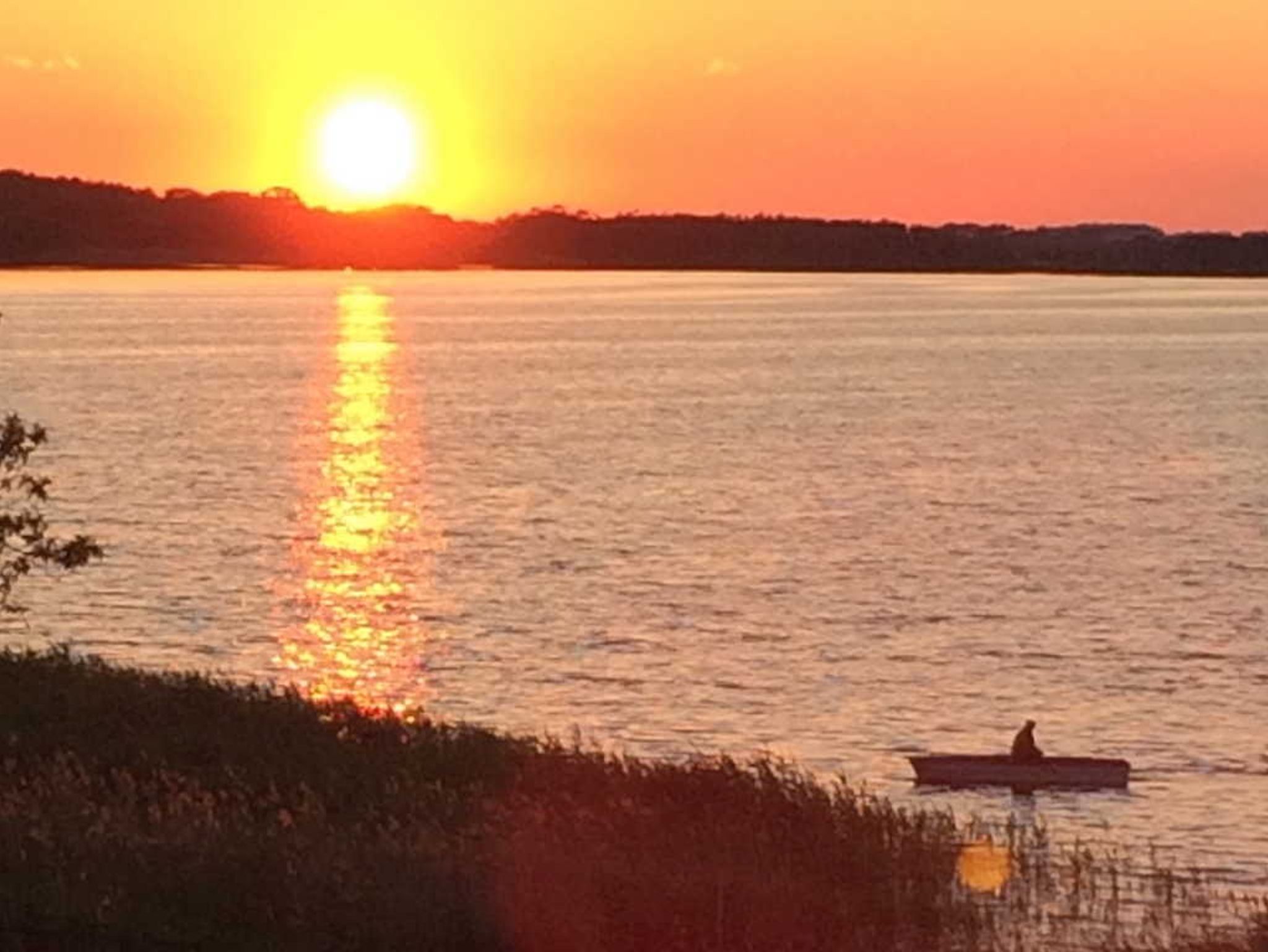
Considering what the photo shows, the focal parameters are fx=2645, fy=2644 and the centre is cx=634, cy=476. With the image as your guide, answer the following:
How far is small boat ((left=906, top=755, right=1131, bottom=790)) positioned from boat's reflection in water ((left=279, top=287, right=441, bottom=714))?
7.99 m

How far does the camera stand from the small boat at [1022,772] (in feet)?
129

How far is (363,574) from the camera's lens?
228 feet

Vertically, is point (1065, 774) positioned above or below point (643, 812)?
below

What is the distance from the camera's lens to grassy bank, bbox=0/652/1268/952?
17.5m

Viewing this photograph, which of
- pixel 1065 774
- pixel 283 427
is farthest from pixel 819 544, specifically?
pixel 283 427

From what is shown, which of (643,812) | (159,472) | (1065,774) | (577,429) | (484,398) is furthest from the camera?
(484,398)

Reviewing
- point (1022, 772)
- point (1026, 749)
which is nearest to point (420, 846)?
point (1022, 772)

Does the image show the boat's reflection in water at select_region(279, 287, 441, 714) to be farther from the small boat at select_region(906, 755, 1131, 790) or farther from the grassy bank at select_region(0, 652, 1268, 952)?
the small boat at select_region(906, 755, 1131, 790)

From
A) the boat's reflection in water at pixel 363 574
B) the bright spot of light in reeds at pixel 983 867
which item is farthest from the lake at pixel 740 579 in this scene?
the bright spot of light in reeds at pixel 983 867

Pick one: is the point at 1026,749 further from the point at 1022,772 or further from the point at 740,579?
the point at 740,579

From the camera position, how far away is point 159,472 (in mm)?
97500

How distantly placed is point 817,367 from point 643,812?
16639 centimetres

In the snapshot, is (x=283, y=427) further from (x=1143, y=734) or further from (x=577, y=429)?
(x=1143, y=734)

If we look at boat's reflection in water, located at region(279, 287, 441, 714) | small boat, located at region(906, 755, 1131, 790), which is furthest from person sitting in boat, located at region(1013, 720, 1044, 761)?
boat's reflection in water, located at region(279, 287, 441, 714)
